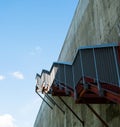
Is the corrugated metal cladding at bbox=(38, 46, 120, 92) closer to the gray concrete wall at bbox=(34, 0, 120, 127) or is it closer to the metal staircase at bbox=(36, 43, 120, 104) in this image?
the metal staircase at bbox=(36, 43, 120, 104)

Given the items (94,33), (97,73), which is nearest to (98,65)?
(97,73)

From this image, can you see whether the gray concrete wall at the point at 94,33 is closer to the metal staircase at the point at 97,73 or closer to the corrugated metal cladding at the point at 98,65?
the metal staircase at the point at 97,73

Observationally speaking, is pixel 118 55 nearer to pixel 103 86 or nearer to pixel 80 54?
pixel 103 86

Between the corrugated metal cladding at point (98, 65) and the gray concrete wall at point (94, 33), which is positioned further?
the gray concrete wall at point (94, 33)

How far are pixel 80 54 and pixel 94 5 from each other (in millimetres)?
3811

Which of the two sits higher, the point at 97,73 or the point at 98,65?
the point at 98,65

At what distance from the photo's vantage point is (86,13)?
12.9 meters

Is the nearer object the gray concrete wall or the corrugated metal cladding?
the corrugated metal cladding

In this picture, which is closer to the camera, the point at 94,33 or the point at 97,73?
the point at 97,73

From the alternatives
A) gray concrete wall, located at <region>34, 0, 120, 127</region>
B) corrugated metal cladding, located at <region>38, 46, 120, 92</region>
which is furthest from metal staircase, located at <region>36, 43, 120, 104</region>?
gray concrete wall, located at <region>34, 0, 120, 127</region>

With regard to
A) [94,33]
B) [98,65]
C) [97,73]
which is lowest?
[97,73]

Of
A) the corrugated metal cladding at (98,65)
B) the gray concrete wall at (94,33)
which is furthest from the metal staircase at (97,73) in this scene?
the gray concrete wall at (94,33)

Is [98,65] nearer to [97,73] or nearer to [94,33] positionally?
[97,73]

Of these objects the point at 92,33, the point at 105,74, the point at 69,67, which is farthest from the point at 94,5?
the point at 105,74
